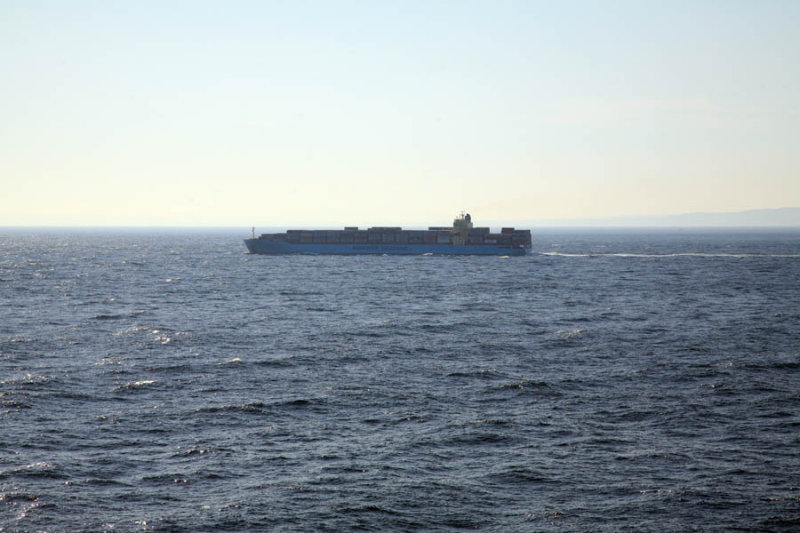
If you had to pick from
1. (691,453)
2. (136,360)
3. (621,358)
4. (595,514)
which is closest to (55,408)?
(136,360)

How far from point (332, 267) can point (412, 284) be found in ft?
143

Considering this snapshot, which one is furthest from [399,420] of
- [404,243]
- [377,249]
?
[404,243]

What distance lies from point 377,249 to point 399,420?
16106 cm

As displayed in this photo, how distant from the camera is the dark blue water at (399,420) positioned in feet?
79.4

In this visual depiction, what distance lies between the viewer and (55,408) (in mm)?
36031

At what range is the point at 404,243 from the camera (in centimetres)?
19650

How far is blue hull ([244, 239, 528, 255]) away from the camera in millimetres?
189250

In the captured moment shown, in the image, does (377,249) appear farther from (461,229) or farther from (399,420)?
(399,420)

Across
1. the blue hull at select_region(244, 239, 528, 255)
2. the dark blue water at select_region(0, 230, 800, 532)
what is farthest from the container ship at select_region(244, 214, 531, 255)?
the dark blue water at select_region(0, 230, 800, 532)

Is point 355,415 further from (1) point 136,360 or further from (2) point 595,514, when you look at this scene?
(1) point 136,360

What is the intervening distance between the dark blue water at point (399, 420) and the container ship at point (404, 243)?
369 ft

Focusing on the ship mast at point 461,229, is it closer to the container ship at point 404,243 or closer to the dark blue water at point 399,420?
the container ship at point 404,243

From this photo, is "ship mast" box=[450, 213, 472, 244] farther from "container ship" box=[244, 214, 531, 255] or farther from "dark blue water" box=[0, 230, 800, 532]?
"dark blue water" box=[0, 230, 800, 532]

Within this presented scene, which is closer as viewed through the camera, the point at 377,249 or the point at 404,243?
the point at 377,249
